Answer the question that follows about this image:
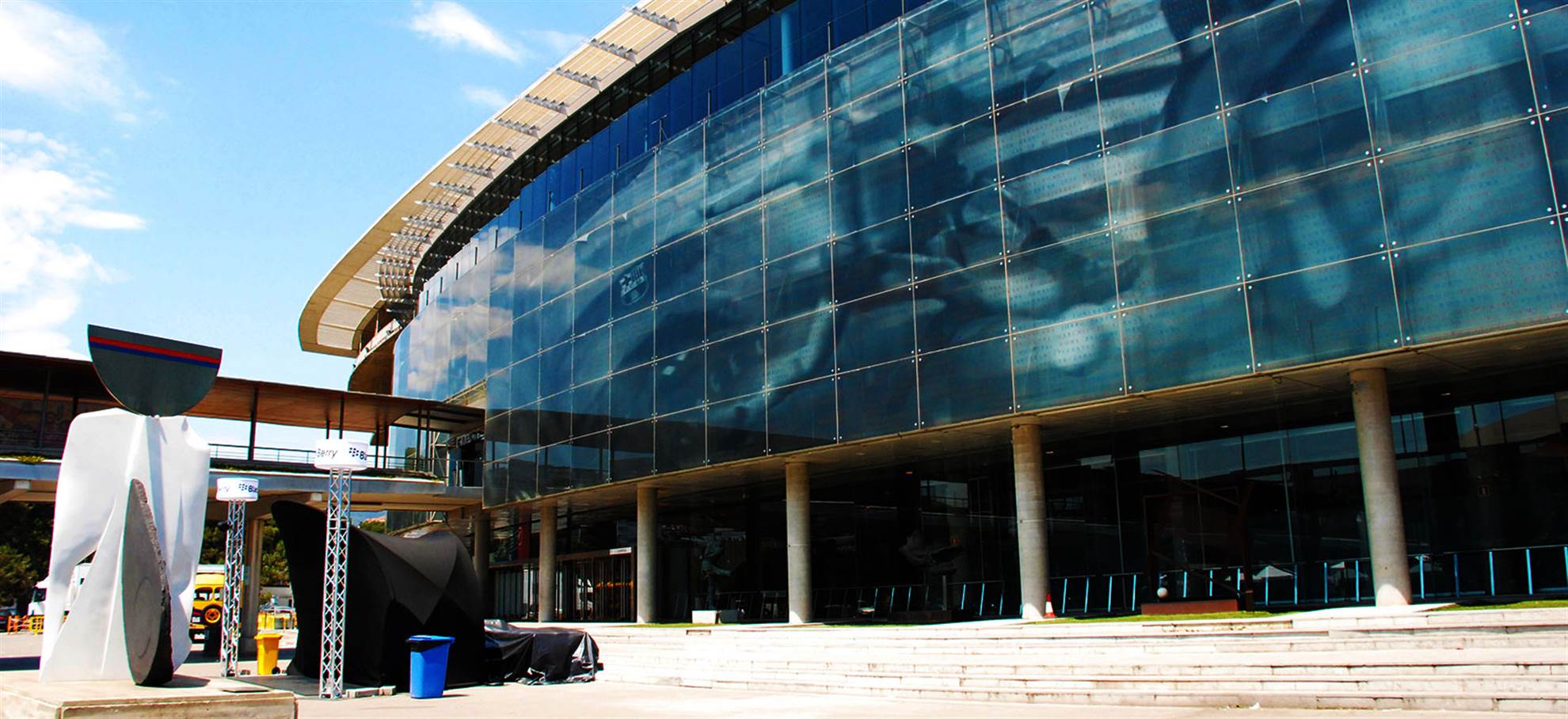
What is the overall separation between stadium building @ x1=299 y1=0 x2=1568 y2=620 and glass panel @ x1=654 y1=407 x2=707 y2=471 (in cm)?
11

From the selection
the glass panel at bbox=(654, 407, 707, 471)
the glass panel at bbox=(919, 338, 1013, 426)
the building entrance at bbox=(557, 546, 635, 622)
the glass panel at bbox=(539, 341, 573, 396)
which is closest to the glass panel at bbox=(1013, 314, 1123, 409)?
the glass panel at bbox=(919, 338, 1013, 426)

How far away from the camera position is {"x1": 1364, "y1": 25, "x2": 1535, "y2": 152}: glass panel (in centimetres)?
1719

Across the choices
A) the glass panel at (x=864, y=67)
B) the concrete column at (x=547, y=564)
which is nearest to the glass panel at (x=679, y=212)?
the glass panel at (x=864, y=67)

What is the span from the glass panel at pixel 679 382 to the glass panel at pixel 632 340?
0.85m

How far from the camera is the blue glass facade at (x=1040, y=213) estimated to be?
17.6m

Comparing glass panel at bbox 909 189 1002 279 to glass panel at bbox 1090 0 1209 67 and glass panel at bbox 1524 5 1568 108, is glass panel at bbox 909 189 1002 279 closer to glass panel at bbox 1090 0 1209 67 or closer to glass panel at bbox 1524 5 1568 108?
glass panel at bbox 1090 0 1209 67

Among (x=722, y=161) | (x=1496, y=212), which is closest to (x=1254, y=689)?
(x=1496, y=212)

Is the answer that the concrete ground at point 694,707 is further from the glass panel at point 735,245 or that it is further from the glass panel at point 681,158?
the glass panel at point 681,158

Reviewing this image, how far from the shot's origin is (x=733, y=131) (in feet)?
102

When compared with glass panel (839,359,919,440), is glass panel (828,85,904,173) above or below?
above

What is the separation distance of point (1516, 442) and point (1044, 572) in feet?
30.1

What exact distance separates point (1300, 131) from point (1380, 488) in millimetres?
5982

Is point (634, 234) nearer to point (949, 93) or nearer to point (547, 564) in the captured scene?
point (949, 93)

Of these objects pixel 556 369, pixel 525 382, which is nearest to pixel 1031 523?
pixel 556 369
